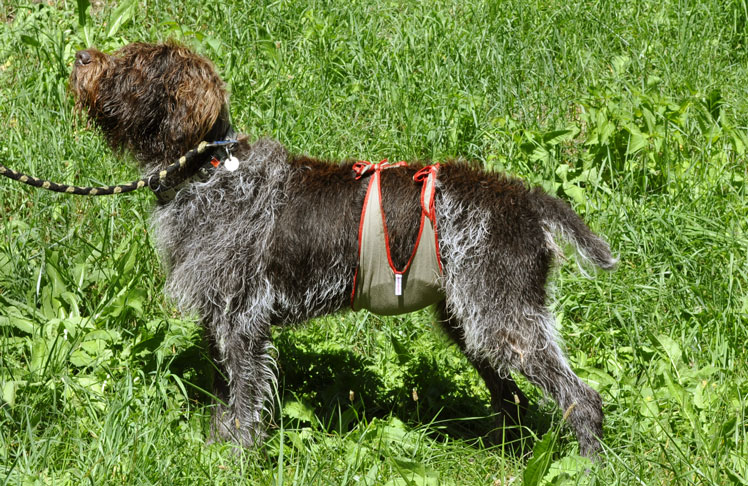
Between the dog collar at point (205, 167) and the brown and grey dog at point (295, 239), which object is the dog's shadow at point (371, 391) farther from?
the dog collar at point (205, 167)

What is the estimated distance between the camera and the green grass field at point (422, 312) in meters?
3.74

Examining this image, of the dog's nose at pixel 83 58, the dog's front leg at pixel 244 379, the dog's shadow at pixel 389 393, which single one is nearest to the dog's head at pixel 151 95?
the dog's nose at pixel 83 58

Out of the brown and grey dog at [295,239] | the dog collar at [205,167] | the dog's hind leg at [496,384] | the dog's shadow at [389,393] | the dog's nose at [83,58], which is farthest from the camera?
the dog's shadow at [389,393]

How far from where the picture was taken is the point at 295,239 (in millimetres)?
3881

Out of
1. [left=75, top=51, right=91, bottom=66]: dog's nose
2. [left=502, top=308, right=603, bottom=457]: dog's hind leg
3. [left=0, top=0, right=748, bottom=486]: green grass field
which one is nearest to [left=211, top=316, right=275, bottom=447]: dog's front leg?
[left=0, top=0, right=748, bottom=486]: green grass field

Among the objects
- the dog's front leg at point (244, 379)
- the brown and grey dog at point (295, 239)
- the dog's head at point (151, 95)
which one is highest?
the dog's head at point (151, 95)

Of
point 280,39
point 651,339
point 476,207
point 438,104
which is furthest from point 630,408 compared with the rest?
point 280,39

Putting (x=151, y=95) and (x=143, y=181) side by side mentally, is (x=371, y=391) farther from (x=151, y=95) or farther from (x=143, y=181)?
(x=151, y=95)

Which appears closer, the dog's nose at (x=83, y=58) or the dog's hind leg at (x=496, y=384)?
the dog's nose at (x=83, y=58)

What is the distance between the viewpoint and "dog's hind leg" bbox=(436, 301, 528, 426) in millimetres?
4328

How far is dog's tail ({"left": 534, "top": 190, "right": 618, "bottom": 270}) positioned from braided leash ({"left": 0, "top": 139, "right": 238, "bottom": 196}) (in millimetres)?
1538

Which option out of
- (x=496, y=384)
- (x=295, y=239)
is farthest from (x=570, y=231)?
(x=295, y=239)

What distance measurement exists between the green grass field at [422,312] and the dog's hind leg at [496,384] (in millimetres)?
147

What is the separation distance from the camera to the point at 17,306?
A: 4469 millimetres
